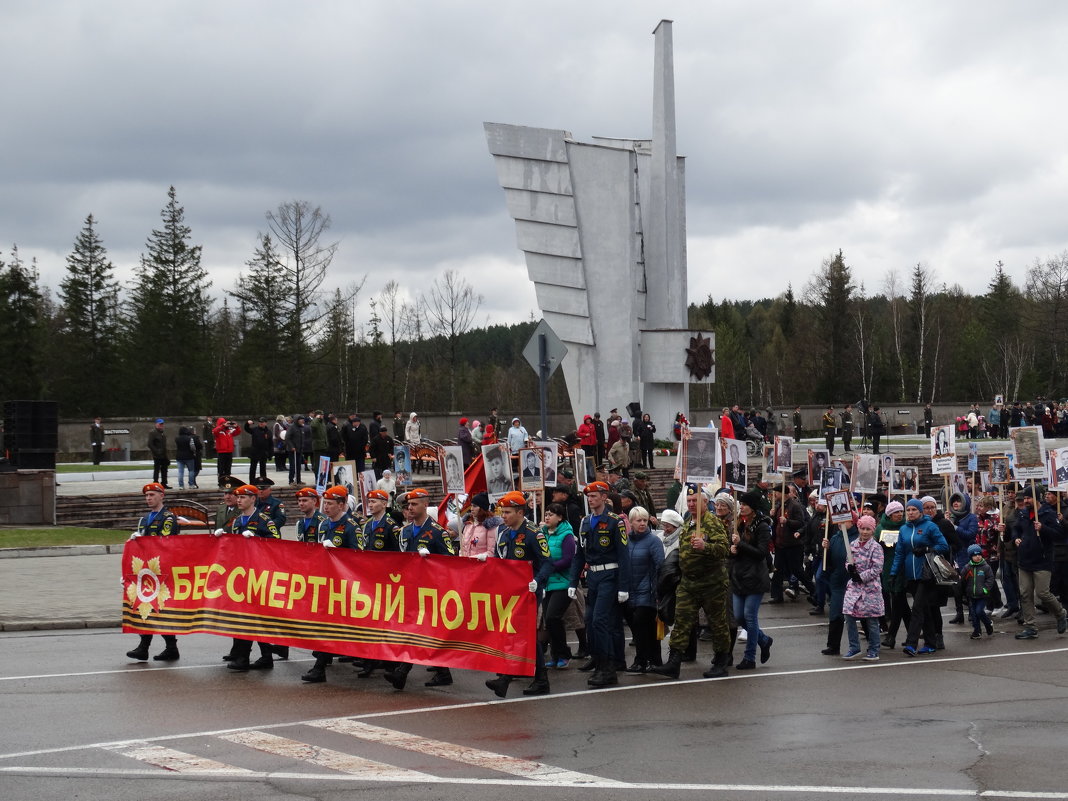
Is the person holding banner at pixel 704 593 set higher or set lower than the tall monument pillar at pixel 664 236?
lower

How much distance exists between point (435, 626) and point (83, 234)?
79.9 meters

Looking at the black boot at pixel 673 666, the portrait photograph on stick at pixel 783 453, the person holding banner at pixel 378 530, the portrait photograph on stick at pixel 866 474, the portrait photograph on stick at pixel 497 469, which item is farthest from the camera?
the portrait photograph on stick at pixel 783 453

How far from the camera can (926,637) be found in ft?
47.9

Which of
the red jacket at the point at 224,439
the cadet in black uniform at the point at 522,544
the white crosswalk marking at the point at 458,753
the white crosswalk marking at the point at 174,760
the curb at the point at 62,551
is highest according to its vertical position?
the red jacket at the point at 224,439

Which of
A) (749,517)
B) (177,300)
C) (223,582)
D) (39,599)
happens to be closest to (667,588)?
(749,517)

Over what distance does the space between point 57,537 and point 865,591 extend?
17971 mm

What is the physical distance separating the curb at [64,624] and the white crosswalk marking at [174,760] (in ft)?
25.6

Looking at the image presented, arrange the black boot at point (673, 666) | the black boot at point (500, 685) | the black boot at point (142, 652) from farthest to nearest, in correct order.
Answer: the black boot at point (142, 652) < the black boot at point (673, 666) < the black boot at point (500, 685)

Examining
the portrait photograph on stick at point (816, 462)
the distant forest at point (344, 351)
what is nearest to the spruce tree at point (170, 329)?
the distant forest at point (344, 351)

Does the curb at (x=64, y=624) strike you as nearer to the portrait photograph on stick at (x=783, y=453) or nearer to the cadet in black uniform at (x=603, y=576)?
the cadet in black uniform at (x=603, y=576)

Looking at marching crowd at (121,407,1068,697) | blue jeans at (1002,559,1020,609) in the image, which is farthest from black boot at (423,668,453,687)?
blue jeans at (1002,559,1020,609)

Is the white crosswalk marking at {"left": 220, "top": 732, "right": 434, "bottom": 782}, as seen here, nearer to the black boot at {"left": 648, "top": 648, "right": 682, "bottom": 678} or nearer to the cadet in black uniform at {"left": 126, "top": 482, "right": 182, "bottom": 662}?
the cadet in black uniform at {"left": 126, "top": 482, "right": 182, "bottom": 662}

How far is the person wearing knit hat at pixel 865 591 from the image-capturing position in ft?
45.4

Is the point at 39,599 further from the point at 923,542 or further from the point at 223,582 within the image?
the point at 923,542
